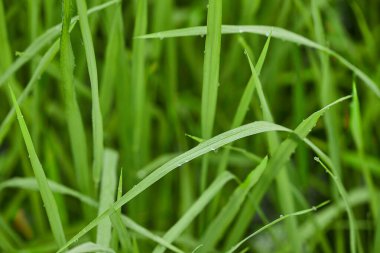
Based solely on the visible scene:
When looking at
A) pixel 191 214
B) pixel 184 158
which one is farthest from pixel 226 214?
pixel 184 158

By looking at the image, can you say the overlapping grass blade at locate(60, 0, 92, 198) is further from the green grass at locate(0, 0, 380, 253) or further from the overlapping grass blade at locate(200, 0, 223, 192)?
the overlapping grass blade at locate(200, 0, 223, 192)

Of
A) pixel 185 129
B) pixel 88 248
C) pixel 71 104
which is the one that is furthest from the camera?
pixel 185 129

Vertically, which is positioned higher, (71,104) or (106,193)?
(71,104)

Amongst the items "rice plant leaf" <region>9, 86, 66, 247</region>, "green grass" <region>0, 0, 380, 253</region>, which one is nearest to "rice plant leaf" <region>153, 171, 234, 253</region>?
"green grass" <region>0, 0, 380, 253</region>

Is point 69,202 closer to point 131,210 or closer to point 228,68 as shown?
point 131,210

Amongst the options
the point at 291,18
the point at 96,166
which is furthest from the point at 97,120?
the point at 291,18

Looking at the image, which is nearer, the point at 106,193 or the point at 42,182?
the point at 42,182

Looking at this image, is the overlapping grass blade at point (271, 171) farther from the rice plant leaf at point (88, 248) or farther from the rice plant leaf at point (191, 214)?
the rice plant leaf at point (88, 248)

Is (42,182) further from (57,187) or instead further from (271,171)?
(271,171)


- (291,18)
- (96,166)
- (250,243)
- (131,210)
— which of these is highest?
(291,18)
